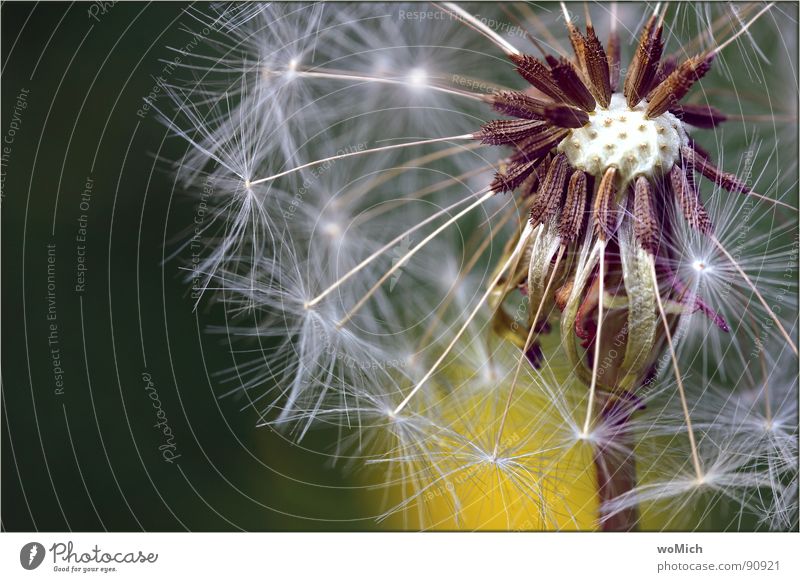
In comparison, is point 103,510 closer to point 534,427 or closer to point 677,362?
point 534,427

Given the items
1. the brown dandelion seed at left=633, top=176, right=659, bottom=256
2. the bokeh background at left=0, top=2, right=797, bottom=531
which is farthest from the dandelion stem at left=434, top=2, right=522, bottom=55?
the bokeh background at left=0, top=2, right=797, bottom=531

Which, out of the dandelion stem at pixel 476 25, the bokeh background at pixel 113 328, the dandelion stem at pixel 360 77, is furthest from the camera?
the bokeh background at pixel 113 328

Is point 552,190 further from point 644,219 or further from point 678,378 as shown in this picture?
point 678,378

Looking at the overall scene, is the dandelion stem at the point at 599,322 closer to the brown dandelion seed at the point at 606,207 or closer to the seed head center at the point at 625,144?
the brown dandelion seed at the point at 606,207

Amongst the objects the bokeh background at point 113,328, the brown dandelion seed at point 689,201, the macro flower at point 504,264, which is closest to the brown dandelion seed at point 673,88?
the macro flower at point 504,264

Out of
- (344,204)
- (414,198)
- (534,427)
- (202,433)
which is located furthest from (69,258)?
(534,427)

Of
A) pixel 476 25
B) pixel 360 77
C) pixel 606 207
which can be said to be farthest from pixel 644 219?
pixel 360 77

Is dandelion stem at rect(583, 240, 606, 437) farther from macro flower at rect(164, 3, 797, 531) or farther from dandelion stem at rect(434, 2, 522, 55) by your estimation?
dandelion stem at rect(434, 2, 522, 55)
